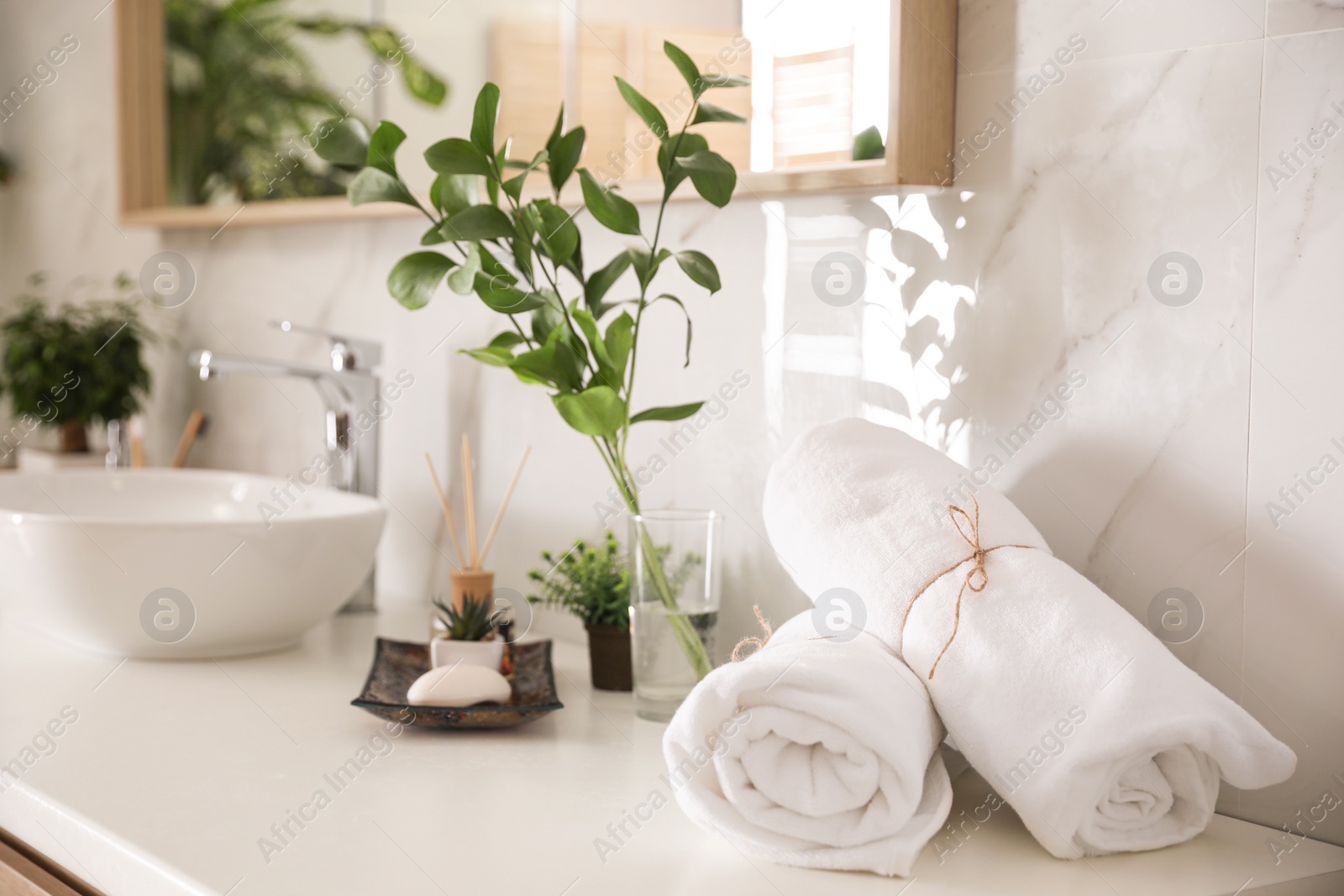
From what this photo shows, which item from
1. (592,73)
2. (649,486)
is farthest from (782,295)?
(592,73)

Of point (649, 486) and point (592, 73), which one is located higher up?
point (592, 73)

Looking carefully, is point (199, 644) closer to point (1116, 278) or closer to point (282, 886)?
point (282, 886)

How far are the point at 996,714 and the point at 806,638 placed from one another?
0.44 feet

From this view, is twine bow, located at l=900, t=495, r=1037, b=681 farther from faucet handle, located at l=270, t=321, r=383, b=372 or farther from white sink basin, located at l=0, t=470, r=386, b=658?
faucet handle, located at l=270, t=321, r=383, b=372

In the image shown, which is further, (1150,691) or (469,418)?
(469,418)

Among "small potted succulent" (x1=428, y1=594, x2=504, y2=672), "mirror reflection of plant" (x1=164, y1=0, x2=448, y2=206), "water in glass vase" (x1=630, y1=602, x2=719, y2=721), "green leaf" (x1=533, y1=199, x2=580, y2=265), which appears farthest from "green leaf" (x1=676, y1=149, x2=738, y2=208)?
"mirror reflection of plant" (x1=164, y1=0, x2=448, y2=206)

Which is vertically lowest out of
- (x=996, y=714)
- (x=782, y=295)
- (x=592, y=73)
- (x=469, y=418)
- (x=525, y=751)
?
(x=525, y=751)

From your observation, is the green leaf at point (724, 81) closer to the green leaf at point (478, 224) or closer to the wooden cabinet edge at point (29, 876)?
the green leaf at point (478, 224)

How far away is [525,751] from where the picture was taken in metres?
0.92

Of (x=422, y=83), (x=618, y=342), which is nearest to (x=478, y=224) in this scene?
(x=618, y=342)

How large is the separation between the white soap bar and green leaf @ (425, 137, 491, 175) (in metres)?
0.40

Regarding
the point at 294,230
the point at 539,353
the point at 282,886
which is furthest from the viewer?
the point at 294,230

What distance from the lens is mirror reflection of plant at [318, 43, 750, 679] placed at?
0.92 m

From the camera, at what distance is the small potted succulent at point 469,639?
1077 mm
